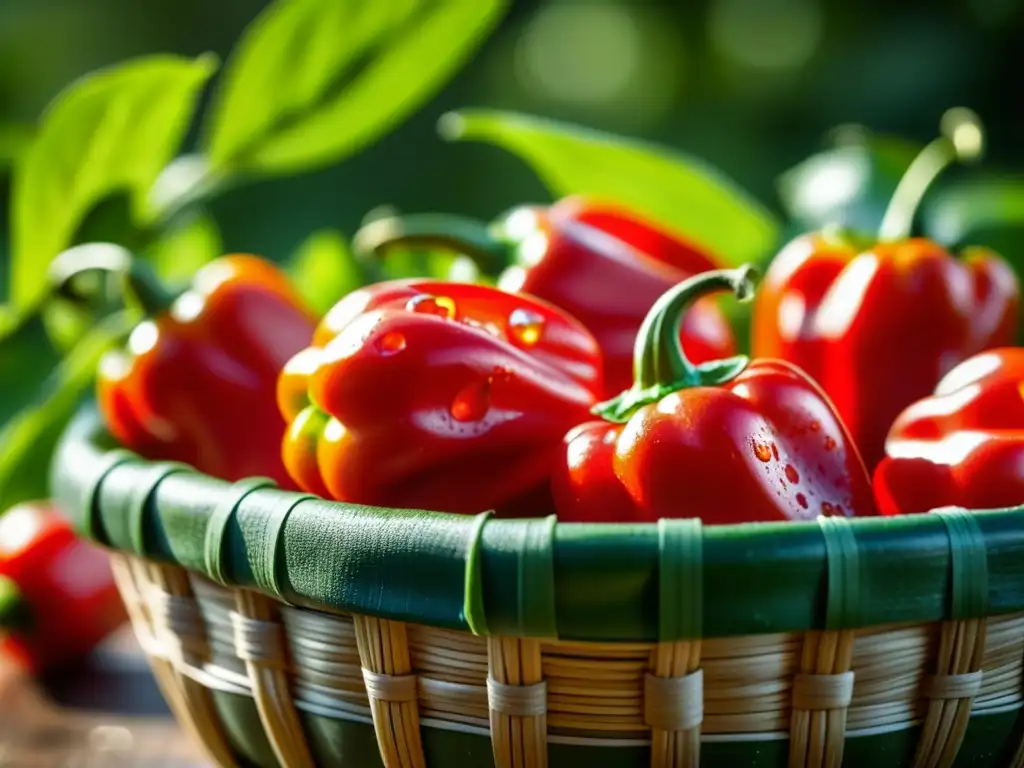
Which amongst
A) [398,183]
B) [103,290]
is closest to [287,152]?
[103,290]

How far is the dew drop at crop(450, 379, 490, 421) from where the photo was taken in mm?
625

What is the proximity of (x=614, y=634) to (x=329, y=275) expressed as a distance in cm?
58

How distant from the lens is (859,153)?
1.03 m

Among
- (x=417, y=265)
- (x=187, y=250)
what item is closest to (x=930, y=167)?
(x=417, y=265)

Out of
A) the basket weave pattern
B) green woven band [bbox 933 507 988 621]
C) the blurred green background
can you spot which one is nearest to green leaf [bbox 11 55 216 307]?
the basket weave pattern

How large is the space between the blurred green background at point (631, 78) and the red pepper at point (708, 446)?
169 cm

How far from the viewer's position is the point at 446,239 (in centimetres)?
80

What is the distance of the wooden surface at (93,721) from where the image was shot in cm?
82

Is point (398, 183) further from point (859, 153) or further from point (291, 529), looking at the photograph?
point (291, 529)

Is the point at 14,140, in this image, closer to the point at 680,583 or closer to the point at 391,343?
the point at 391,343

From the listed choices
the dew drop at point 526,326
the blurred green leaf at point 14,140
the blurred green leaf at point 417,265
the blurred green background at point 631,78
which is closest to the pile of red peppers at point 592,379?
the dew drop at point 526,326

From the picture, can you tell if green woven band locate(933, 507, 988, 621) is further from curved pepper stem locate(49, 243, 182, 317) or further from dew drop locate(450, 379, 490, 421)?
curved pepper stem locate(49, 243, 182, 317)

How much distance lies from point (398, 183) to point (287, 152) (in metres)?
1.49

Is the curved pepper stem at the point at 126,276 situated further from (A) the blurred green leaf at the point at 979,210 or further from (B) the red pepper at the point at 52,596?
(A) the blurred green leaf at the point at 979,210
